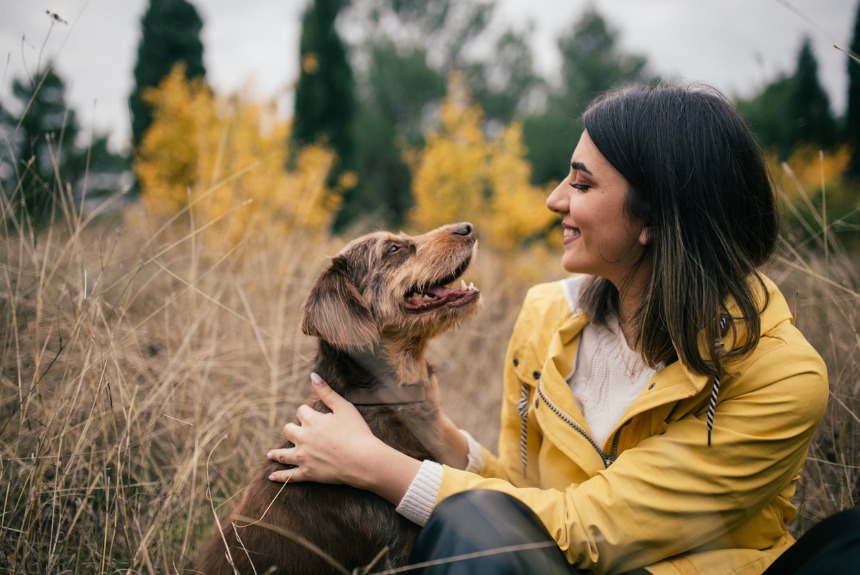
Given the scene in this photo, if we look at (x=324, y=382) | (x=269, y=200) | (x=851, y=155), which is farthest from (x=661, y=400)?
(x=851, y=155)

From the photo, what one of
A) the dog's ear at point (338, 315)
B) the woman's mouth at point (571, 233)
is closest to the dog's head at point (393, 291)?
the dog's ear at point (338, 315)

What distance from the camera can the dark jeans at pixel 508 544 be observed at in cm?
143

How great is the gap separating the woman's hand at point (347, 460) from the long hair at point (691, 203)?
3.42 feet

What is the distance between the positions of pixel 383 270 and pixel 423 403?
70 centimetres

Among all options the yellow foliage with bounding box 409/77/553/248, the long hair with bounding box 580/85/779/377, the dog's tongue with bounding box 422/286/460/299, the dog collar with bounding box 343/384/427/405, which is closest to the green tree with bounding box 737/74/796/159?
the yellow foliage with bounding box 409/77/553/248

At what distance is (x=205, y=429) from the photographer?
2.76m

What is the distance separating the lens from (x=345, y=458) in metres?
1.84

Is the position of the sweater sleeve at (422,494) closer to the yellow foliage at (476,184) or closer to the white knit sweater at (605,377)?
the white knit sweater at (605,377)

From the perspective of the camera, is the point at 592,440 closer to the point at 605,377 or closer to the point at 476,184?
the point at 605,377

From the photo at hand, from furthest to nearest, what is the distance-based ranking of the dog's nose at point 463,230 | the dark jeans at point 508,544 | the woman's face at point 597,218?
the dog's nose at point 463,230, the woman's face at point 597,218, the dark jeans at point 508,544

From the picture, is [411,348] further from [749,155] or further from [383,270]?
[749,155]

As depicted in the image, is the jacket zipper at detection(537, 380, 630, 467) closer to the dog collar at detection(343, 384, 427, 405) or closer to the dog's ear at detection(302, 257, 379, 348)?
the dog collar at detection(343, 384, 427, 405)

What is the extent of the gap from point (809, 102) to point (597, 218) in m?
14.3

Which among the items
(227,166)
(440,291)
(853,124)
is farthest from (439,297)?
(853,124)
